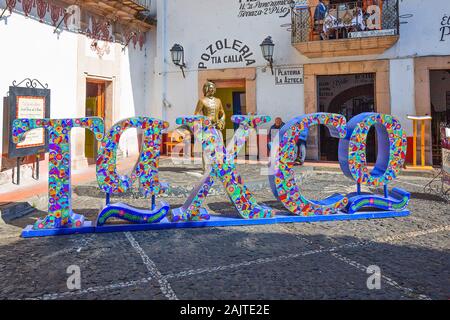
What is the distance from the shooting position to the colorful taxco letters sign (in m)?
3.95

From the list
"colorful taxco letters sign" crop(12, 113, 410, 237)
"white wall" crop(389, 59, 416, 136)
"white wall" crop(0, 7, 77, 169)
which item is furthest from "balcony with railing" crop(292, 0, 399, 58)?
"white wall" crop(0, 7, 77, 169)

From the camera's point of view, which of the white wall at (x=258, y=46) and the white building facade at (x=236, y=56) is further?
the white wall at (x=258, y=46)

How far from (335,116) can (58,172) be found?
11.1ft

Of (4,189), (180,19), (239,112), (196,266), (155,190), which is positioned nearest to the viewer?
(196,266)

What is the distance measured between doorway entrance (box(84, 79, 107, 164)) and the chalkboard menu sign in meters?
2.38

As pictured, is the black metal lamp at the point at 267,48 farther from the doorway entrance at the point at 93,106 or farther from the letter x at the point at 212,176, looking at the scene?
the letter x at the point at 212,176

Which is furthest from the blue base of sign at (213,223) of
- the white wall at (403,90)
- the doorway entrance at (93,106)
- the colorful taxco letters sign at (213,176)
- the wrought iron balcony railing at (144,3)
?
the wrought iron balcony railing at (144,3)

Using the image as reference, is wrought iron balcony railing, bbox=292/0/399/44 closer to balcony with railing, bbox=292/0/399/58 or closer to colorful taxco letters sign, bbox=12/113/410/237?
balcony with railing, bbox=292/0/399/58

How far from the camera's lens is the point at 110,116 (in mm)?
10531

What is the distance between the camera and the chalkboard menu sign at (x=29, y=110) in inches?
263

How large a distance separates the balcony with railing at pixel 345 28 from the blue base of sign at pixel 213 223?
6318 millimetres
